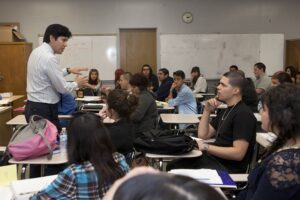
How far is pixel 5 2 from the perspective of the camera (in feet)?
27.0

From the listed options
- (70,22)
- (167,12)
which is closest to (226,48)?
(167,12)

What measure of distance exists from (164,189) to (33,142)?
2231 millimetres

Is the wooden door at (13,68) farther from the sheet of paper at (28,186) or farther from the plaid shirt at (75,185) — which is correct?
the plaid shirt at (75,185)

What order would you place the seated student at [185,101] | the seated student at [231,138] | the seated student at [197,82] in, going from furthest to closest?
the seated student at [197,82], the seated student at [185,101], the seated student at [231,138]

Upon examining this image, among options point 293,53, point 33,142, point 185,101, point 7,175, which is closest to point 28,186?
point 7,175

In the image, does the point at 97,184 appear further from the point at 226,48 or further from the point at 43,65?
the point at 226,48

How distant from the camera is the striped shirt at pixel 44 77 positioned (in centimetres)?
321

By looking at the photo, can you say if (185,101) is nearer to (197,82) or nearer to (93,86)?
(93,86)

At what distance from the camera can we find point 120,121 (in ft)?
9.91

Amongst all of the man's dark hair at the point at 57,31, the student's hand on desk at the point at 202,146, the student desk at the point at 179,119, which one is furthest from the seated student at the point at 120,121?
the student desk at the point at 179,119

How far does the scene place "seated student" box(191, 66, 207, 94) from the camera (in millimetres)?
8109

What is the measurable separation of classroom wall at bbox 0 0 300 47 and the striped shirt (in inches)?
211

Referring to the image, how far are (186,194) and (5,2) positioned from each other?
28.6 feet

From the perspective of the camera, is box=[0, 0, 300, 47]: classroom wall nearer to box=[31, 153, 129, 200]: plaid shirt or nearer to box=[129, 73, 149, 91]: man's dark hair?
box=[129, 73, 149, 91]: man's dark hair
